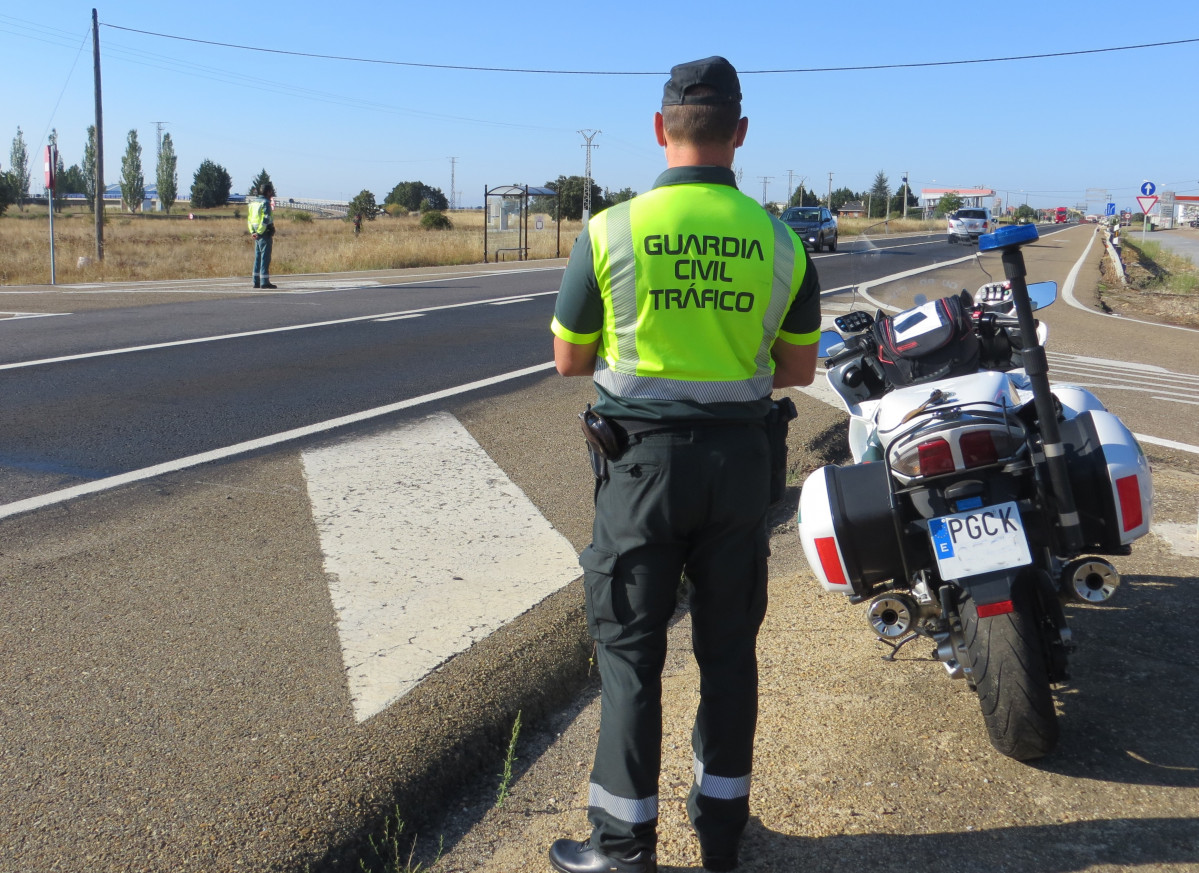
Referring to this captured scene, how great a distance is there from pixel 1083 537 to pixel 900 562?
21.2 inches

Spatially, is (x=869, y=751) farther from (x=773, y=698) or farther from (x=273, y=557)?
(x=273, y=557)

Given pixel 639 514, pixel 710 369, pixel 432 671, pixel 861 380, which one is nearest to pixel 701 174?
pixel 710 369

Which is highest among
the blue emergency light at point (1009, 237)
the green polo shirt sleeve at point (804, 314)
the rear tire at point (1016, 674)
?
the blue emergency light at point (1009, 237)

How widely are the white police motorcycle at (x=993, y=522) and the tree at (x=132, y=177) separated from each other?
114 metres

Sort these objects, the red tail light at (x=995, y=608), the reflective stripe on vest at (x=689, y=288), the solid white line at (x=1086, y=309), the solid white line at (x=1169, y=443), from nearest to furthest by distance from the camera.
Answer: the reflective stripe on vest at (x=689, y=288) < the red tail light at (x=995, y=608) < the solid white line at (x=1169, y=443) < the solid white line at (x=1086, y=309)

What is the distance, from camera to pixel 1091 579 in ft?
10.3

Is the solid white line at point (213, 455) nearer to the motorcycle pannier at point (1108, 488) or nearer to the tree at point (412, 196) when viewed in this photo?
the motorcycle pannier at point (1108, 488)

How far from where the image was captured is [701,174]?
2506 millimetres

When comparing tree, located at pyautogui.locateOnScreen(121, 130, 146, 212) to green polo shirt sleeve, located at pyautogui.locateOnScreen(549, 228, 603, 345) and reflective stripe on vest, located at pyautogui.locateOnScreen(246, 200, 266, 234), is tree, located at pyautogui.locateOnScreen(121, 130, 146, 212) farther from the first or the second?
green polo shirt sleeve, located at pyautogui.locateOnScreen(549, 228, 603, 345)

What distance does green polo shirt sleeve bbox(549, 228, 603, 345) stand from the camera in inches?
97.0

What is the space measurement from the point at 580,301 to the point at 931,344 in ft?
5.42

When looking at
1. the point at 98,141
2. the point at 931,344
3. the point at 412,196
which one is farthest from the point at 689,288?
the point at 412,196

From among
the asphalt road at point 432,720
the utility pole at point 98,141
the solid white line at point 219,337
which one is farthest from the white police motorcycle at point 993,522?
the utility pole at point 98,141

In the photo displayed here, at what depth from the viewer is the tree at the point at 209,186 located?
117 m
